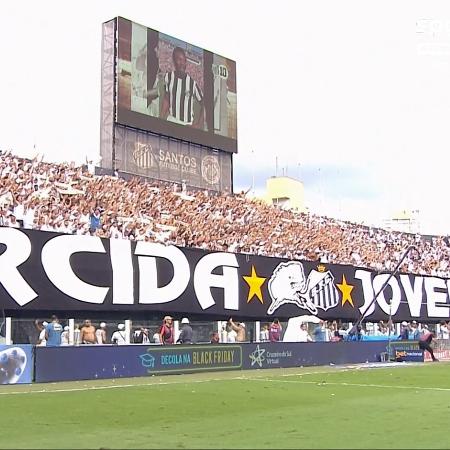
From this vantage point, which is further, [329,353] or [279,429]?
[329,353]

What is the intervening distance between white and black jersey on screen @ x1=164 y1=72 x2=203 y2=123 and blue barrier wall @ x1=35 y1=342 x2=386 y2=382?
15637 mm

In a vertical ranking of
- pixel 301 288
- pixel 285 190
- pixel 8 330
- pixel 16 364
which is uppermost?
pixel 285 190

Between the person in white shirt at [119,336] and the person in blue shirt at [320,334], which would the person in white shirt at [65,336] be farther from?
the person in blue shirt at [320,334]

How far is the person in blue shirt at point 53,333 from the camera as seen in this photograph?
69.3 feet

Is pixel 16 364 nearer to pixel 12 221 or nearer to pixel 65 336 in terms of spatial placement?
pixel 65 336

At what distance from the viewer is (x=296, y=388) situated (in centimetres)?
1788

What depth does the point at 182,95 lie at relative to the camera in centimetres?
3906

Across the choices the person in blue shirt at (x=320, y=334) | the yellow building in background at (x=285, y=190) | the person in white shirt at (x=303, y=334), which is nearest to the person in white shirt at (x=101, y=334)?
the person in white shirt at (x=303, y=334)

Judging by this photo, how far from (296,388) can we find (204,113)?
24.8 metres

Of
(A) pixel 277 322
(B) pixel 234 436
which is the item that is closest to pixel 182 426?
(B) pixel 234 436

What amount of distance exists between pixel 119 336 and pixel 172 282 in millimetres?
3274

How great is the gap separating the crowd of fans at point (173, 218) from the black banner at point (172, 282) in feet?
4.74

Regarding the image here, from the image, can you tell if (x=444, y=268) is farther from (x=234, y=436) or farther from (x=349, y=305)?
(x=234, y=436)

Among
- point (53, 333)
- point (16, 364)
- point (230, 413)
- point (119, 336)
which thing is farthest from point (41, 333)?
point (230, 413)
